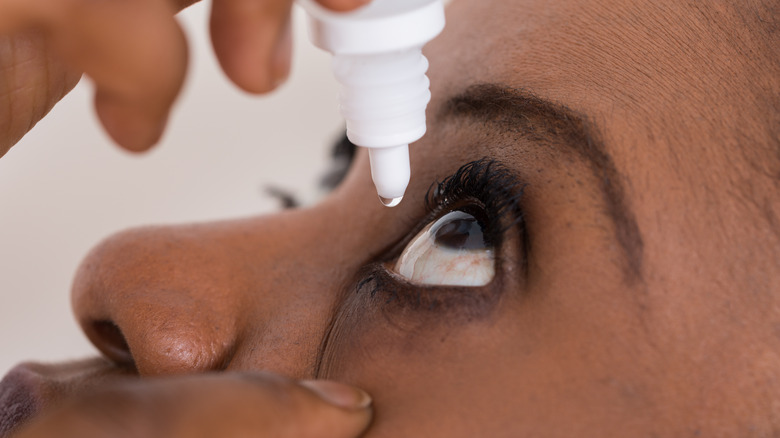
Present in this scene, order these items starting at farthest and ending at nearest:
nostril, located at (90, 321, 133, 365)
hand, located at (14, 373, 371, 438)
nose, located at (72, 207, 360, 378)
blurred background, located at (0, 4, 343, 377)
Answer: blurred background, located at (0, 4, 343, 377)
nostril, located at (90, 321, 133, 365)
nose, located at (72, 207, 360, 378)
hand, located at (14, 373, 371, 438)

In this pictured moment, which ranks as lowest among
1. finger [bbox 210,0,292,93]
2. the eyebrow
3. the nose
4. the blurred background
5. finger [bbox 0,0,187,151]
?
the blurred background

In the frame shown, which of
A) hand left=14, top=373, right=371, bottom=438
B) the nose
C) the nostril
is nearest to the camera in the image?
hand left=14, top=373, right=371, bottom=438

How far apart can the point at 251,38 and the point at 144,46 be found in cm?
6

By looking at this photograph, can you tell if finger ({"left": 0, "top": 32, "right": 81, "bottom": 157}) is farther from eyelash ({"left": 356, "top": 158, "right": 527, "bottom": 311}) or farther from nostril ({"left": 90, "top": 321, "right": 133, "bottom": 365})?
eyelash ({"left": 356, "top": 158, "right": 527, "bottom": 311})

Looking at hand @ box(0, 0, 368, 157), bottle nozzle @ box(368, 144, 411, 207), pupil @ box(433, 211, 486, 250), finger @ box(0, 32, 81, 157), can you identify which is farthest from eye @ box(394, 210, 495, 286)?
finger @ box(0, 32, 81, 157)

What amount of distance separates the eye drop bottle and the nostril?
1.17 ft

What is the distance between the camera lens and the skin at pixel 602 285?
434 millimetres

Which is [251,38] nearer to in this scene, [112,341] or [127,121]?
[127,121]

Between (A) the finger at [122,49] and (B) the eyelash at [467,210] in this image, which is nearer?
(A) the finger at [122,49]

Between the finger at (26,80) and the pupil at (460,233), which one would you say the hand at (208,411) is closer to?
the pupil at (460,233)

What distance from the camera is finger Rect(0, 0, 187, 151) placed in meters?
0.38

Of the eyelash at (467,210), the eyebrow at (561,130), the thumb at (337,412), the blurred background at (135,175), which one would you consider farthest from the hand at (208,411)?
the blurred background at (135,175)

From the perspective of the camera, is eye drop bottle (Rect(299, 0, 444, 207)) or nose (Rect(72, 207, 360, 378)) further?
nose (Rect(72, 207, 360, 378))

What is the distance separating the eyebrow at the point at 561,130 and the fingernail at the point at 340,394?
19cm
